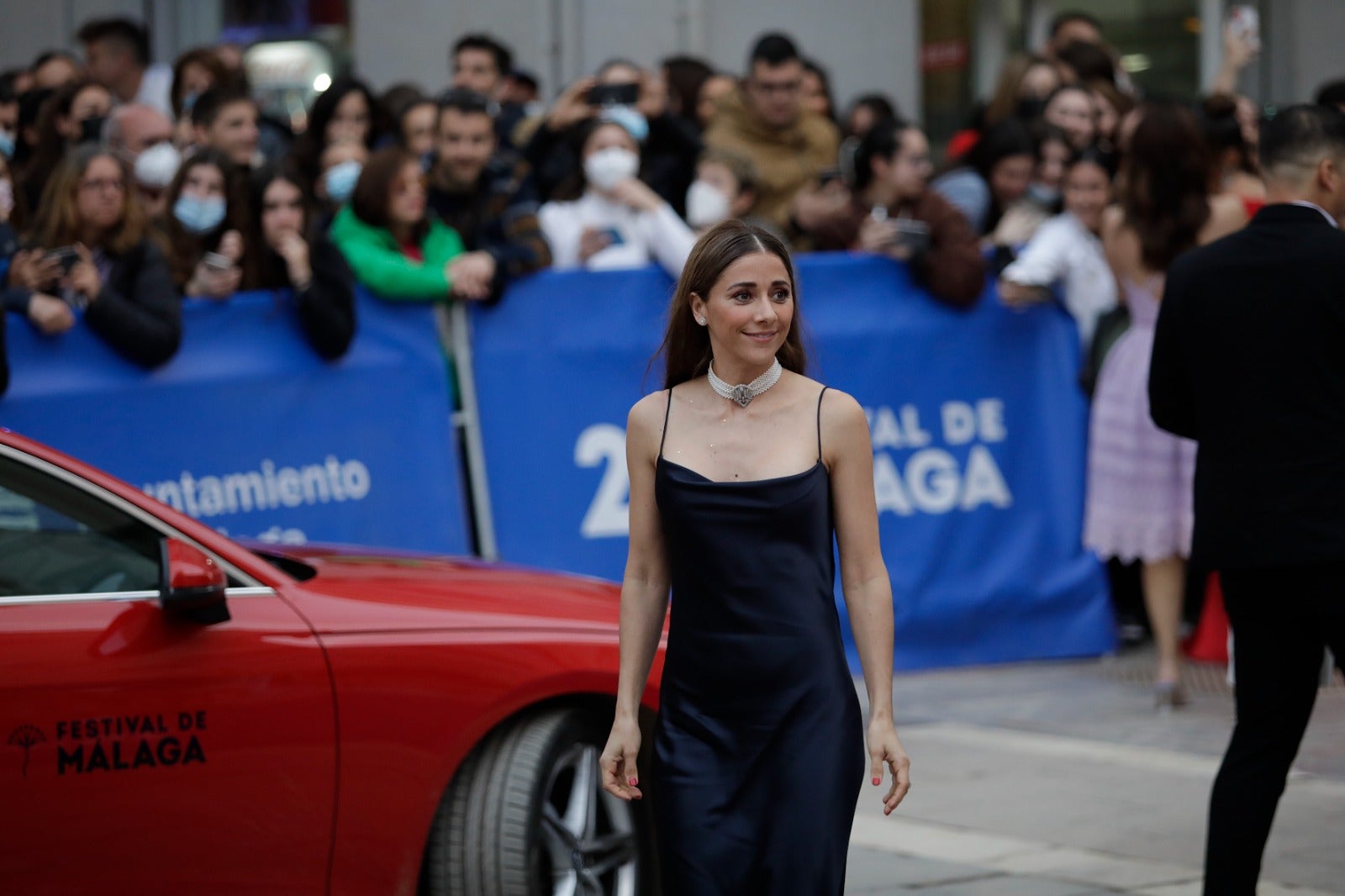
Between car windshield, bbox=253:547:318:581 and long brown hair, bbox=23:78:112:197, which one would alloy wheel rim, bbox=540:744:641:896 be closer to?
car windshield, bbox=253:547:318:581

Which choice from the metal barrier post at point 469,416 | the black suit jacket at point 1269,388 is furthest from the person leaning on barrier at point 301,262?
the black suit jacket at point 1269,388

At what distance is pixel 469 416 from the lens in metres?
8.16

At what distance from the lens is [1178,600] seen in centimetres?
827

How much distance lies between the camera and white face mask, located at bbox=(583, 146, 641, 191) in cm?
861

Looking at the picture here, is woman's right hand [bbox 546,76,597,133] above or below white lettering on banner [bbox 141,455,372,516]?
above

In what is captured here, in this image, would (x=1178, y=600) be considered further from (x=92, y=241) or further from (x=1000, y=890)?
(x=92, y=241)

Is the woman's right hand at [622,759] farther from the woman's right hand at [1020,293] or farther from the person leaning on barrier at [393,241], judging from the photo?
the woman's right hand at [1020,293]

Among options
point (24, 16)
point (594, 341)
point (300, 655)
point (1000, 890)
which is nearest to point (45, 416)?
point (594, 341)

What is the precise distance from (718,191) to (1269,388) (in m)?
4.51

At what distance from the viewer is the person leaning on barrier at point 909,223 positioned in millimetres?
8750

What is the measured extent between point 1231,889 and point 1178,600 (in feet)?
11.8

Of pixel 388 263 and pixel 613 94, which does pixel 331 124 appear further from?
pixel 388 263

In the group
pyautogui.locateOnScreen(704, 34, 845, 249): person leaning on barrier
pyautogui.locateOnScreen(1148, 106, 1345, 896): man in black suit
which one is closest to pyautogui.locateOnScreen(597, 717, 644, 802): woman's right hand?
pyautogui.locateOnScreen(1148, 106, 1345, 896): man in black suit

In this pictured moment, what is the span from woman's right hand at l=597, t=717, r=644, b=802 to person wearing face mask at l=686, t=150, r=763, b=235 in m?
5.44
